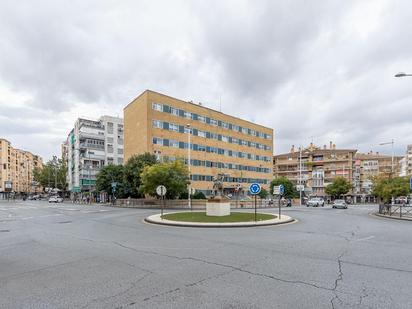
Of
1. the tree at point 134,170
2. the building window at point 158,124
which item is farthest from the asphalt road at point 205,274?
the building window at point 158,124

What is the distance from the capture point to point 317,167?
347 feet

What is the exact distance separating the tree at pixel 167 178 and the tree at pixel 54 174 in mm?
78842

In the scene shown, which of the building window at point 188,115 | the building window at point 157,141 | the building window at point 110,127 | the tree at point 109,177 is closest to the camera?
the tree at point 109,177

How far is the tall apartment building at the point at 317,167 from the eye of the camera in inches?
3967

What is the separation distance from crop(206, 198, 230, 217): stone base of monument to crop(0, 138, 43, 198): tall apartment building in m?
96.6

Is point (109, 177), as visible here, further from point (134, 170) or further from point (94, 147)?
point (94, 147)

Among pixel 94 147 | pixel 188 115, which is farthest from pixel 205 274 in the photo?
pixel 94 147

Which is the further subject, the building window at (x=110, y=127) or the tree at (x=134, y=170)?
the building window at (x=110, y=127)

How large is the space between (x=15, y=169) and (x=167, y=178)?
129 meters

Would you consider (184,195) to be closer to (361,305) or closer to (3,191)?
(361,305)

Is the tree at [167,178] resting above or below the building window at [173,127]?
below

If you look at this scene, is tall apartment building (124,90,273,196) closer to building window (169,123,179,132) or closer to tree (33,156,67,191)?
building window (169,123,179,132)

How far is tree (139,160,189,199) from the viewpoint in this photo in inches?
1551

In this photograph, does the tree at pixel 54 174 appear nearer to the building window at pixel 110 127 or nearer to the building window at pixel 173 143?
the building window at pixel 110 127
